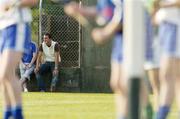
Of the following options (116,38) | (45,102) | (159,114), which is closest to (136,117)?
(116,38)

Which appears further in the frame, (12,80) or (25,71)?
(25,71)

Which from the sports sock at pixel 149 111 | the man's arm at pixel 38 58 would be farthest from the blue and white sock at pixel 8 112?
the man's arm at pixel 38 58

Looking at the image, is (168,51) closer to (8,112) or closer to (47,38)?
(8,112)

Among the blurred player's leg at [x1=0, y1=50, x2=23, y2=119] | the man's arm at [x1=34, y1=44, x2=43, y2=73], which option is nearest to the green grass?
the blurred player's leg at [x1=0, y1=50, x2=23, y2=119]

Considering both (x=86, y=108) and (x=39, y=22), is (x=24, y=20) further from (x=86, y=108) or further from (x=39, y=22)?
(x=39, y=22)

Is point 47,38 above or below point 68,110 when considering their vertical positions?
above

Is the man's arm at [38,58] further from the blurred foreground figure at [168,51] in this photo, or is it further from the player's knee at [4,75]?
the blurred foreground figure at [168,51]

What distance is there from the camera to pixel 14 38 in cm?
709

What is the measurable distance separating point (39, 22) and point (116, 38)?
12570 mm

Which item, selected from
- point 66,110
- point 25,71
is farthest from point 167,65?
point 25,71

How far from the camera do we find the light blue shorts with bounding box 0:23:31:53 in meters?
7.05

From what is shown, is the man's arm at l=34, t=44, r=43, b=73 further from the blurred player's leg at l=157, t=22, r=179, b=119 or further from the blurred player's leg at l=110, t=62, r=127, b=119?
the blurred player's leg at l=110, t=62, r=127, b=119

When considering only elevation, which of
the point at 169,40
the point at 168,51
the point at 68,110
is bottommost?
the point at 68,110

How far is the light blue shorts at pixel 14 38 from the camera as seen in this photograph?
23.1ft
